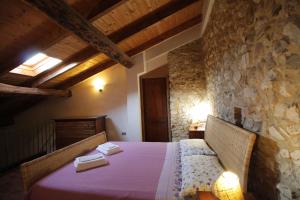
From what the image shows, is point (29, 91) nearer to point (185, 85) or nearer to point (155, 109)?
point (155, 109)

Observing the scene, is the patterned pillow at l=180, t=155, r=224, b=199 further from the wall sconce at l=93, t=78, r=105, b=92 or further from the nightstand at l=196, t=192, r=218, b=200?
Answer: the wall sconce at l=93, t=78, r=105, b=92

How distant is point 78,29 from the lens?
2.38 metres

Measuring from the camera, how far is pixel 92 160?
7.13ft

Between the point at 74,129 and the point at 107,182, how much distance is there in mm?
3425

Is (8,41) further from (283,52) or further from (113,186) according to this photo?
(283,52)

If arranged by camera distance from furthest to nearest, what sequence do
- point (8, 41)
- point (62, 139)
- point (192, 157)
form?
point (62, 139)
point (8, 41)
point (192, 157)

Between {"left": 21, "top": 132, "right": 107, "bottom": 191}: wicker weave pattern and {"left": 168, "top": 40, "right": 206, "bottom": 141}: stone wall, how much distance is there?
7.25 ft

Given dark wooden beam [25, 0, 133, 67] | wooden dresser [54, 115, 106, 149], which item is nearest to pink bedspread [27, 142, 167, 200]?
dark wooden beam [25, 0, 133, 67]

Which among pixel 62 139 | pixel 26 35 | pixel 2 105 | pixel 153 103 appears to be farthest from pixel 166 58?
pixel 2 105

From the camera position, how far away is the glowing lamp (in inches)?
46.8

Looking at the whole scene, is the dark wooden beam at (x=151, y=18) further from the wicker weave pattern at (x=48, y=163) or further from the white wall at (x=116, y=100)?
the wicker weave pattern at (x=48, y=163)

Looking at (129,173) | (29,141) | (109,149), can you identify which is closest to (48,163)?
(109,149)

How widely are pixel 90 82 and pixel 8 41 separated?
2911 mm

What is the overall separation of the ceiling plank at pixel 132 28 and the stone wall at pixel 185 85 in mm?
1318
